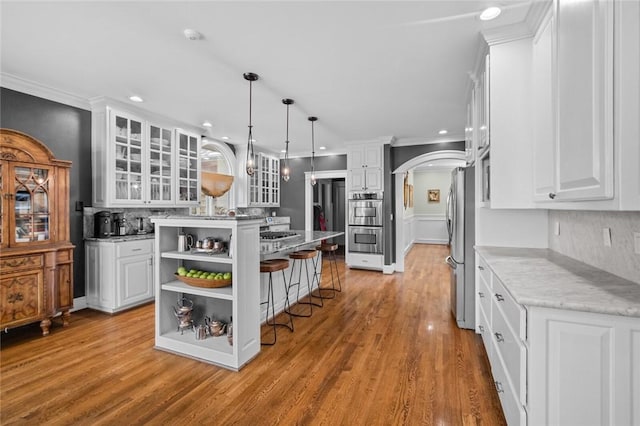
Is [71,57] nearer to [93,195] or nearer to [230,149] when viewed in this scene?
[93,195]

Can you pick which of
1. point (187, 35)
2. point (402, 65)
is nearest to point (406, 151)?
point (402, 65)

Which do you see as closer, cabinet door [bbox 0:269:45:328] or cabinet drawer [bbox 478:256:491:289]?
cabinet drawer [bbox 478:256:491:289]

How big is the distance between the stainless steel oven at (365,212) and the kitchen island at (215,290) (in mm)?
3239

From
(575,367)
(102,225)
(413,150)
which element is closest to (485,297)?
(575,367)

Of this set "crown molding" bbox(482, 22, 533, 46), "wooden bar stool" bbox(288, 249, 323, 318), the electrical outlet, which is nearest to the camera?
the electrical outlet

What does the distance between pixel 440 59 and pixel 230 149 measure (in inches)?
184

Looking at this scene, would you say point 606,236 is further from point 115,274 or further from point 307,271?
point 115,274

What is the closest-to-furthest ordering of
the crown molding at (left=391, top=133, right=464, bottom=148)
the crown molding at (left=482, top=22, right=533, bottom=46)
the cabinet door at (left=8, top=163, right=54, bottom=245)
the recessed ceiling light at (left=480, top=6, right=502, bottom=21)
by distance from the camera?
the recessed ceiling light at (left=480, top=6, right=502, bottom=21) → the crown molding at (left=482, top=22, right=533, bottom=46) → the cabinet door at (left=8, top=163, right=54, bottom=245) → the crown molding at (left=391, top=133, right=464, bottom=148)

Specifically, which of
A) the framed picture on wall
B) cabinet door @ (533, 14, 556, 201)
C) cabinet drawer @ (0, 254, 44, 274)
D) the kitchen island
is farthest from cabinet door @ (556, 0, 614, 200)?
the framed picture on wall

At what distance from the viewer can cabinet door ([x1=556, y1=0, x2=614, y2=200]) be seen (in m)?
1.20

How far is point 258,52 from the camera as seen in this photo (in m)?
2.54

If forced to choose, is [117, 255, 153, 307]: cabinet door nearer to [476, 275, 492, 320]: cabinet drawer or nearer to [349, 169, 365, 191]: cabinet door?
[349, 169, 365, 191]: cabinet door

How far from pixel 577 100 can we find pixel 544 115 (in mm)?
600

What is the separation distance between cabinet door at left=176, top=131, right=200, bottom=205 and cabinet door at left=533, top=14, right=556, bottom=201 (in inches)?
181
